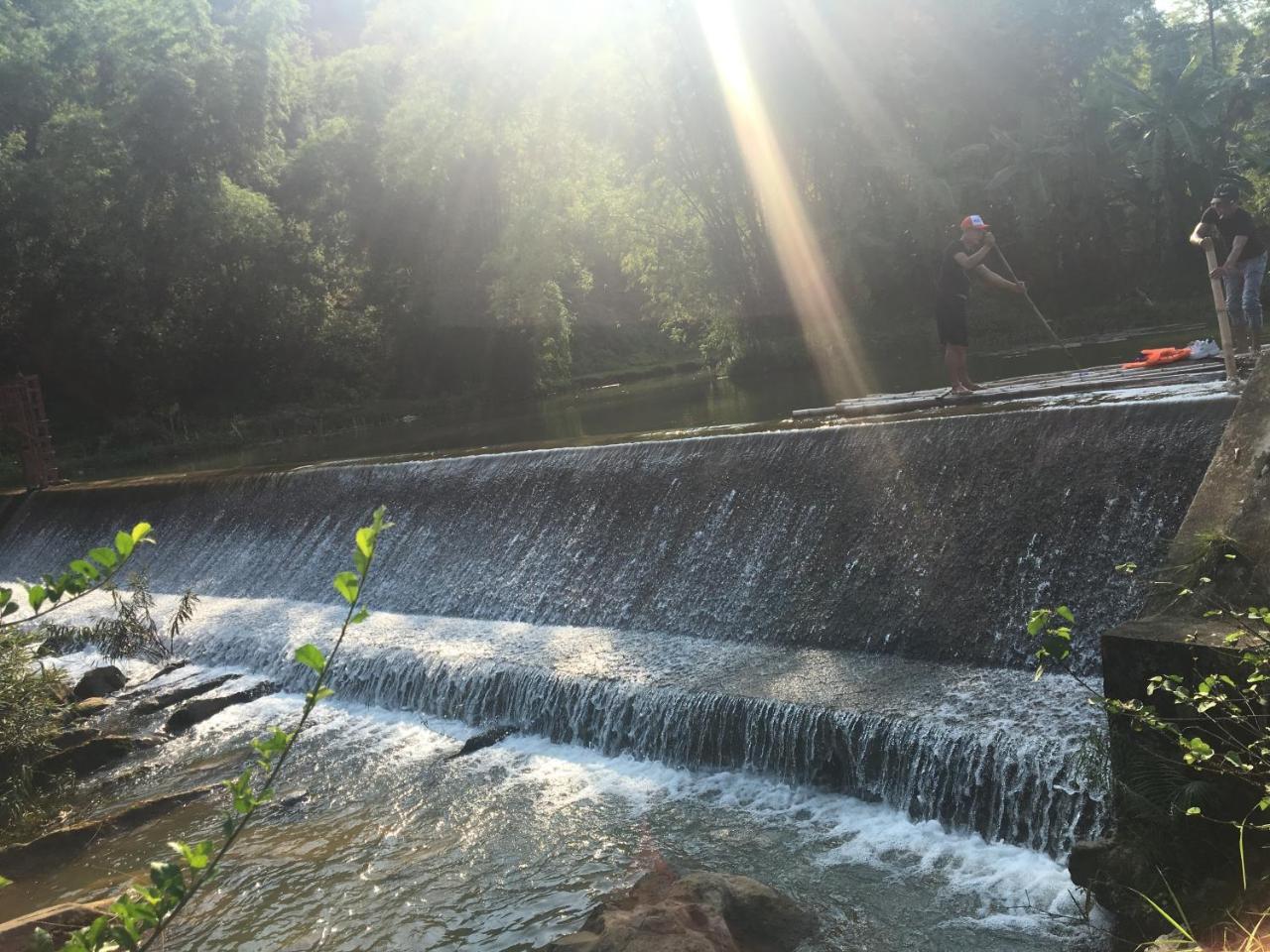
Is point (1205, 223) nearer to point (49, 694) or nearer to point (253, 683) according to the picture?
point (253, 683)

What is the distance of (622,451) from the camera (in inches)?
396

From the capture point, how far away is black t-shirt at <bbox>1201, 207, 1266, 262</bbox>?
8.52 meters

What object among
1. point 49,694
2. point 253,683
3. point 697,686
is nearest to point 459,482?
point 253,683

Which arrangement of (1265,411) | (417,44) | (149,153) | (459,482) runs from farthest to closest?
(417,44) → (149,153) → (459,482) → (1265,411)

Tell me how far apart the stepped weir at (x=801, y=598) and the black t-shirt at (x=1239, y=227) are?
267cm

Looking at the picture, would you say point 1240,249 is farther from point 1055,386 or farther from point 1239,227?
point 1055,386

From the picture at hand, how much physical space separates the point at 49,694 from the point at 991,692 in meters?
6.64

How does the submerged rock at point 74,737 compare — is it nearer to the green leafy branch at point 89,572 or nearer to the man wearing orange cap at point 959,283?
the green leafy branch at point 89,572

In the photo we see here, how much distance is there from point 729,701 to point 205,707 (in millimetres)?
4907

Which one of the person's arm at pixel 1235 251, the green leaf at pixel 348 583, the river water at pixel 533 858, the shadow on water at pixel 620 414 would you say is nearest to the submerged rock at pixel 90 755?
the river water at pixel 533 858

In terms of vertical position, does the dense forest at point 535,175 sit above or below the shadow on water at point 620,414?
above

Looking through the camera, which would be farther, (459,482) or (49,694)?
(459,482)

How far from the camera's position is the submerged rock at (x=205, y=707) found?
29.2ft

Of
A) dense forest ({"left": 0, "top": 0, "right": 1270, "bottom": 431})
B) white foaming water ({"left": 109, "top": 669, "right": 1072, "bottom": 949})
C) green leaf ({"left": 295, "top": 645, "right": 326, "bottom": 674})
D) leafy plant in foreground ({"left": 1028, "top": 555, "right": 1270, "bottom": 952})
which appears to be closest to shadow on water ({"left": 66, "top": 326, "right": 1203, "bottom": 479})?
dense forest ({"left": 0, "top": 0, "right": 1270, "bottom": 431})
